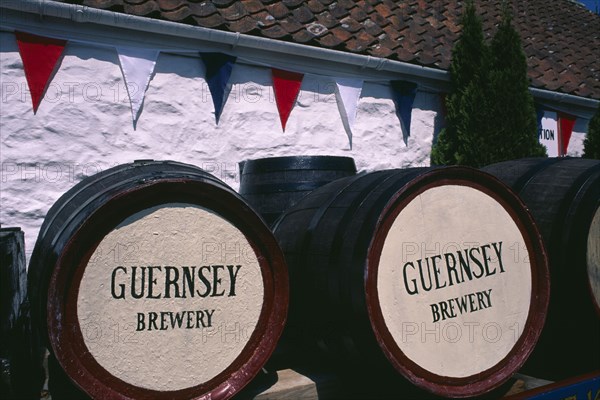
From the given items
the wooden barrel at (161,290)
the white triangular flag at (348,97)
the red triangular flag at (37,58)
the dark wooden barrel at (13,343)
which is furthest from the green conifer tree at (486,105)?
the dark wooden barrel at (13,343)

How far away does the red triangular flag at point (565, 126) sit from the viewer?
6.33 meters

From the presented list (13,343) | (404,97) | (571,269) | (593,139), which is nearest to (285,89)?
(404,97)

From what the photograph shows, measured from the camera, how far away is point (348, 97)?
4812 mm

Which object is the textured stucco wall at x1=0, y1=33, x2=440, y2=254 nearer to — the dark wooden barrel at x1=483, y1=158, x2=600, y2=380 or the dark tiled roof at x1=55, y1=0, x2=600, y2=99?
the dark tiled roof at x1=55, y1=0, x2=600, y2=99

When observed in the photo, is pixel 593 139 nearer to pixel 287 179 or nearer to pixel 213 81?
pixel 213 81

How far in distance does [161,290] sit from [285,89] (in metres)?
3.07

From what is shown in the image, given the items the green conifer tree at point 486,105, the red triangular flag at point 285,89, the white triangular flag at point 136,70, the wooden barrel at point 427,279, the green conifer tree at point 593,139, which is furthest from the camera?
the green conifer tree at point 593,139

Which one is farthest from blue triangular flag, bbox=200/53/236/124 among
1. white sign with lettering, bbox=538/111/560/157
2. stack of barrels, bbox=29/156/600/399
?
white sign with lettering, bbox=538/111/560/157

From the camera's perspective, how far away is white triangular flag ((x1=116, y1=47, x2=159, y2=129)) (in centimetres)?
388

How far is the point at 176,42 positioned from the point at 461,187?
110 inches

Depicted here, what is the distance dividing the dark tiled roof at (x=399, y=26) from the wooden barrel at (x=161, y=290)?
8.38 feet

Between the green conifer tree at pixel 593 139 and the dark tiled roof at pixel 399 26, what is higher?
the dark tiled roof at pixel 399 26

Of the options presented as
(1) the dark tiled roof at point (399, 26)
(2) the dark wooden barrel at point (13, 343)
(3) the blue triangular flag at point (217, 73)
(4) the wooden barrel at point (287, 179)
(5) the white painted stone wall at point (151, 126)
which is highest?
(1) the dark tiled roof at point (399, 26)

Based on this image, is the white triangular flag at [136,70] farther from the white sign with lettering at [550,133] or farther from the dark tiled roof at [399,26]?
the white sign with lettering at [550,133]
